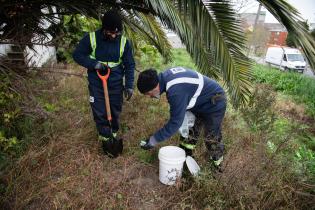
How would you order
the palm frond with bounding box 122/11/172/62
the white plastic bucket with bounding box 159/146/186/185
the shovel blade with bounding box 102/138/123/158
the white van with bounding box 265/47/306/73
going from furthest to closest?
1. the white van with bounding box 265/47/306/73
2. the palm frond with bounding box 122/11/172/62
3. the shovel blade with bounding box 102/138/123/158
4. the white plastic bucket with bounding box 159/146/186/185

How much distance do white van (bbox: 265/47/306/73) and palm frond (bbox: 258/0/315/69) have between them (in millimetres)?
18471

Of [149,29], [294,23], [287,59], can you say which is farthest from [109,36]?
[287,59]

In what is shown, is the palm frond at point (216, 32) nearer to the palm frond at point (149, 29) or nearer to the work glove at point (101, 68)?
the work glove at point (101, 68)

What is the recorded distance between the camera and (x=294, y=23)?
83.8 inches

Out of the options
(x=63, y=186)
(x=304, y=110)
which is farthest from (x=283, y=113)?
(x=63, y=186)

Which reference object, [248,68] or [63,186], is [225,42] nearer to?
[248,68]

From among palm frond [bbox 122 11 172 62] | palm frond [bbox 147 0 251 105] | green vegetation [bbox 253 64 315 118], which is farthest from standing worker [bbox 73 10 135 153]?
green vegetation [bbox 253 64 315 118]

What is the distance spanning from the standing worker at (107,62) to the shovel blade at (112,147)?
2.2 inches

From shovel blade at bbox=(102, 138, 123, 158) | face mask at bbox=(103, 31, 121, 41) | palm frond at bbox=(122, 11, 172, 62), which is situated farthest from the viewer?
palm frond at bbox=(122, 11, 172, 62)

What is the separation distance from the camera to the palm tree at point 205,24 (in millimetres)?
2178

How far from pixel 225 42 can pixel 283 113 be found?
16.2 feet

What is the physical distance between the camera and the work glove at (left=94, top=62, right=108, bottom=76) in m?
3.12

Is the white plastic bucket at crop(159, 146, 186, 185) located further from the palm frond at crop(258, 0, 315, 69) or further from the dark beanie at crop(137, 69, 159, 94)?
the palm frond at crop(258, 0, 315, 69)

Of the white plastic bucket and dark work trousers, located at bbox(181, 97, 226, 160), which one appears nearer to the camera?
the white plastic bucket
